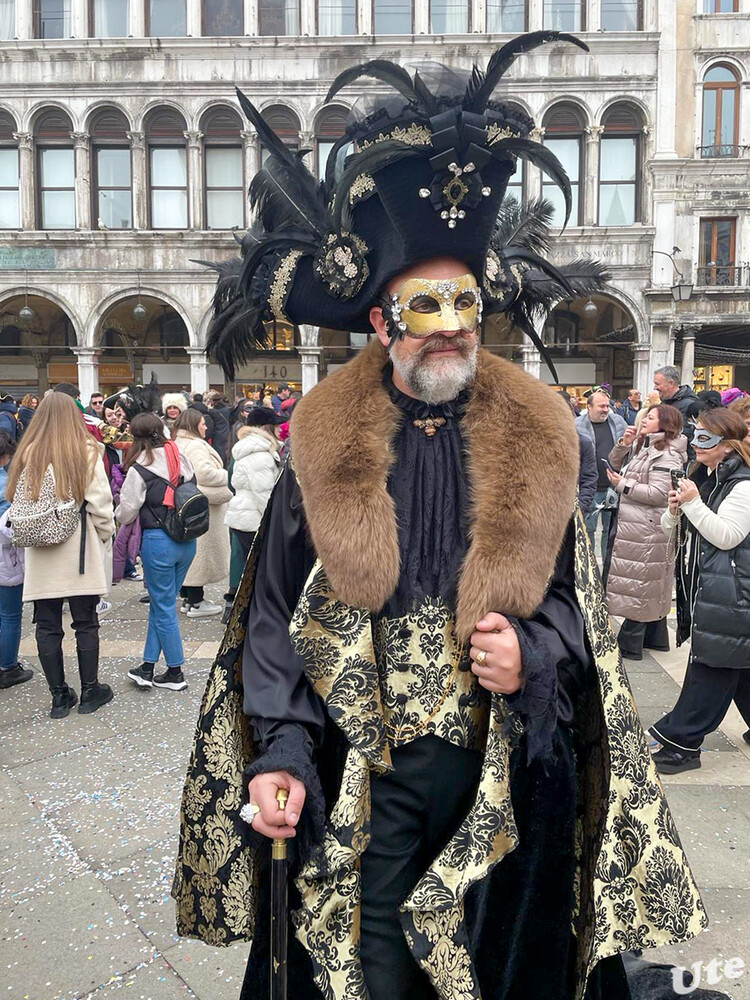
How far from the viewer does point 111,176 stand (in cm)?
2164

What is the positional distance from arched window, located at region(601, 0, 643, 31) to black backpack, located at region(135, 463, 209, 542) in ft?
69.9

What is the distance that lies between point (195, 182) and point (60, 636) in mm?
19195

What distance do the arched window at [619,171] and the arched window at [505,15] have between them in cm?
365

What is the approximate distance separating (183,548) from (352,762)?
3.86 m

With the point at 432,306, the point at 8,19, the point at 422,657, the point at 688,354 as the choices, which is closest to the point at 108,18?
the point at 8,19

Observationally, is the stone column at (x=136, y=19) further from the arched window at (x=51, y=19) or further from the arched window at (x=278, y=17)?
the arched window at (x=278, y=17)

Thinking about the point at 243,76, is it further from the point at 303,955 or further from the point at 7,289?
the point at 303,955

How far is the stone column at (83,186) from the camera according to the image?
2089 cm

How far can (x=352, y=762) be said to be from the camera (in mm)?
1724

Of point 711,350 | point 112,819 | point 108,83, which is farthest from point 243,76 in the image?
point 112,819

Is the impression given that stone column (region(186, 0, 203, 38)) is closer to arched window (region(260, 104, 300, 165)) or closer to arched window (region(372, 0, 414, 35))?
arched window (region(260, 104, 300, 165))

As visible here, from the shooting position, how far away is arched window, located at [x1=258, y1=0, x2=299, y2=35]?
2084cm

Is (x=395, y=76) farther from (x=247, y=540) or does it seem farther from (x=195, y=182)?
→ (x=195, y=182)

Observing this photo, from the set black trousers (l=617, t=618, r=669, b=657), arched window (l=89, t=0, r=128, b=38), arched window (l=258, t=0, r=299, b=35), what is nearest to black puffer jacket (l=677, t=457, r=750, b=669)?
black trousers (l=617, t=618, r=669, b=657)
